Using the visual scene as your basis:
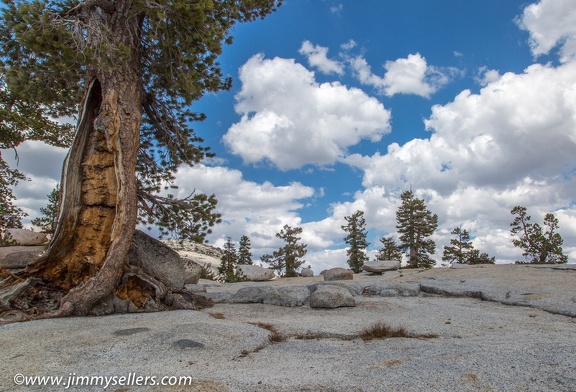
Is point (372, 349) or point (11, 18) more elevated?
point (11, 18)

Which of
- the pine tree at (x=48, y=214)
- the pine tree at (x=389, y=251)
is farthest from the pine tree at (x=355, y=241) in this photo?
the pine tree at (x=48, y=214)

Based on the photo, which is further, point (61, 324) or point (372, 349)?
point (61, 324)

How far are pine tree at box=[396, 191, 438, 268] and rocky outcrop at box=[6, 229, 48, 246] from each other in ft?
114

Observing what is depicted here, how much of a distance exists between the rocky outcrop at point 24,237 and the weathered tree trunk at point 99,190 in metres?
18.9

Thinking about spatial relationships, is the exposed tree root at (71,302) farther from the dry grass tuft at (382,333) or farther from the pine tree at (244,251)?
the pine tree at (244,251)

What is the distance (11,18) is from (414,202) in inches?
1548

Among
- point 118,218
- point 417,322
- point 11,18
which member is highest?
point 11,18

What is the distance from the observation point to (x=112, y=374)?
154 inches

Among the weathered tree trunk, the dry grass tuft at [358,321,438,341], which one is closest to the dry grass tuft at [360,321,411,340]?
the dry grass tuft at [358,321,438,341]

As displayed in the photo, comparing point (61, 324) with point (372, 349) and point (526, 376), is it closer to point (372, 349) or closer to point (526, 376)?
point (372, 349)

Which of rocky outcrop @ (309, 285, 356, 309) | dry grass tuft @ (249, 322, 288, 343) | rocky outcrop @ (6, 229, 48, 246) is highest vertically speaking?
rocky outcrop @ (6, 229, 48, 246)

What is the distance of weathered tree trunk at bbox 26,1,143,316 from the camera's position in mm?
8305

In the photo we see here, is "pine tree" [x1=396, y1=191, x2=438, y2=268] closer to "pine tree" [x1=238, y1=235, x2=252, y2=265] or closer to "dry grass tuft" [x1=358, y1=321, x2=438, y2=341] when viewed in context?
"pine tree" [x1=238, y1=235, x2=252, y2=265]

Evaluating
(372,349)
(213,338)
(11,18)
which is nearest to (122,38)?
(11,18)
